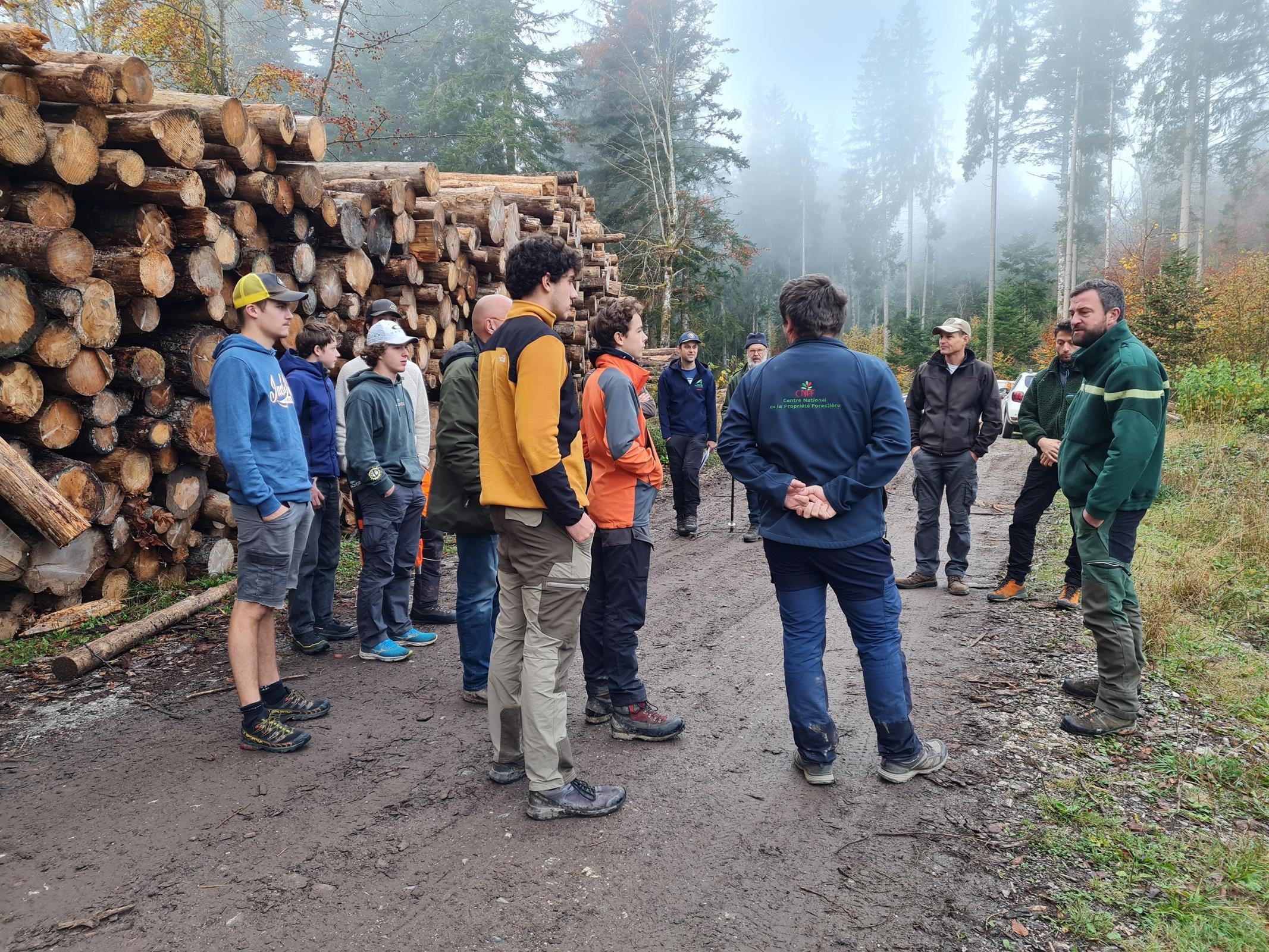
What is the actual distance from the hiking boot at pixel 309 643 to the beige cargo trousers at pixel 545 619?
2.44 metres

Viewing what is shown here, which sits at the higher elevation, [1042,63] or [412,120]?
[1042,63]

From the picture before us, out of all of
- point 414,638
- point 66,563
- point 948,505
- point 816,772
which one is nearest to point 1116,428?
point 816,772

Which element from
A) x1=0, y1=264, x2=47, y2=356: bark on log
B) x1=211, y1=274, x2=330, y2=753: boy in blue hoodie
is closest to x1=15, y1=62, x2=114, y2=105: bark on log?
x1=0, y1=264, x2=47, y2=356: bark on log

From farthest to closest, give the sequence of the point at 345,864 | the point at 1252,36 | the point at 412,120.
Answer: the point at 1252,36
the point at 412,120
the point at 345,864

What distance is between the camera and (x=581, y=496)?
3.28m

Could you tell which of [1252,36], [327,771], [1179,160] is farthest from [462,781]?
[1179,160]

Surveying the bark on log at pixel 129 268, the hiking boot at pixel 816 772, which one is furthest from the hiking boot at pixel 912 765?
the bark on log at pixel 129 268

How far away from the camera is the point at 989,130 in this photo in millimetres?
38719

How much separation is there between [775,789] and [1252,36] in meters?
40.0

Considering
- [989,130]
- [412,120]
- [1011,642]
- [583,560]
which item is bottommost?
[1011,642]

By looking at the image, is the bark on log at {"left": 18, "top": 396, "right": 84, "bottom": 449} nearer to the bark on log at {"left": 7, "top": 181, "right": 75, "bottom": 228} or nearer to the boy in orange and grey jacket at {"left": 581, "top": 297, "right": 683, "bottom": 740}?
the bark on log at {"left": 7, "top": 181, "right": 75, "bottom": 228}

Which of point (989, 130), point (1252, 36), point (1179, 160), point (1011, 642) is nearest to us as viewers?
point (1011, 642)

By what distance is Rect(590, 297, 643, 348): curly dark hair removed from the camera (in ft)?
13.0

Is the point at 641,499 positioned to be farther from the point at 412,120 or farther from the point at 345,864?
the point at 412,120
